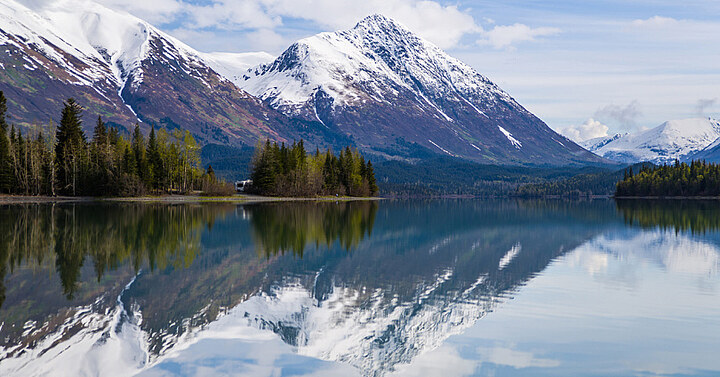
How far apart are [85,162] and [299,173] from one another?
5012 cm

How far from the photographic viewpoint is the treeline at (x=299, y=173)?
149m

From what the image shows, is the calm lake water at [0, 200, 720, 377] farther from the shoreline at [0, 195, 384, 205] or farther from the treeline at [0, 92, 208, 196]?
the treeline at [0, 92, 208, 196]

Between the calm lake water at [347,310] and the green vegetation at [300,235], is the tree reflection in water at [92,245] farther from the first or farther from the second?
the green vegetation at [300,235]

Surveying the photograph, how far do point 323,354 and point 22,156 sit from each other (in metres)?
110

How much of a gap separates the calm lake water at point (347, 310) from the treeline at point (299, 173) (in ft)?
348

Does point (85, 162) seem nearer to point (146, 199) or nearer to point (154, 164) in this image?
point (146, 199)

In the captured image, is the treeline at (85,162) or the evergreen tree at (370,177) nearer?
the treeline at (85,162)

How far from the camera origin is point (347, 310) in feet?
74.2

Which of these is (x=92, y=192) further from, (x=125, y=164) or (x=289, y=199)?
(x=289, y=199)

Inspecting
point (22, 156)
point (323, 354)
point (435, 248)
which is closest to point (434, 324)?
point (323, 354)

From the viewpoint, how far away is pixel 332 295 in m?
25.3

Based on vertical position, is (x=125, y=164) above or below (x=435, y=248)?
above

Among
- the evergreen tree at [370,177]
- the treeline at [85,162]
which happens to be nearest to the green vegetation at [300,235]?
the treeline at [85,162]

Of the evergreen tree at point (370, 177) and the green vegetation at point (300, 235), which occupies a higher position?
the evergreen tree at point (370, 177)
